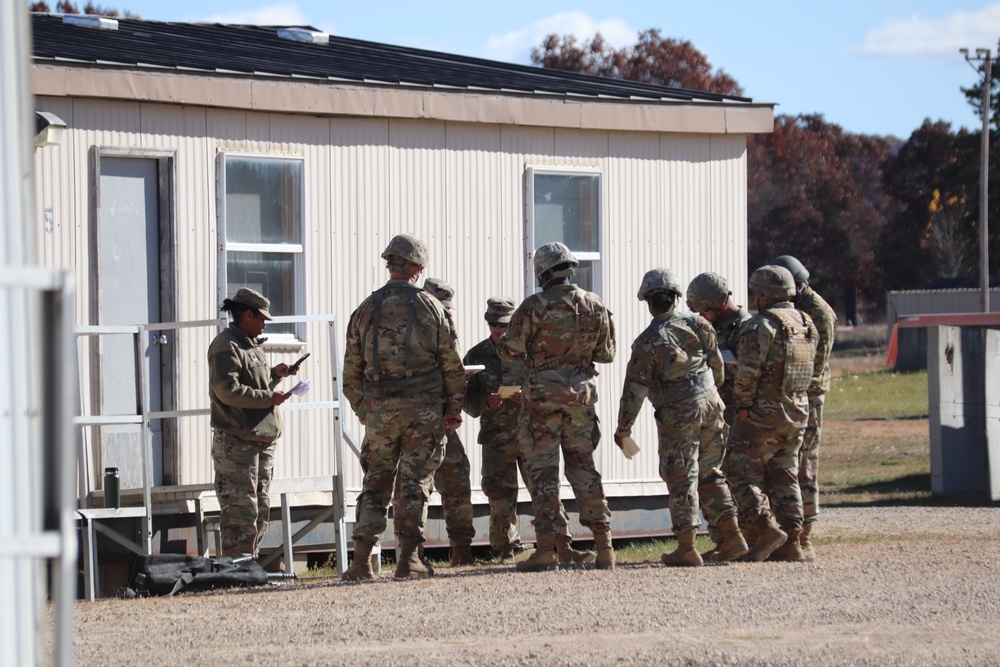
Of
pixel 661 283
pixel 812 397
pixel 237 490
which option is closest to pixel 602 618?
pixel 661 283

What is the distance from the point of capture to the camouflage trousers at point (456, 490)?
10.2 meters

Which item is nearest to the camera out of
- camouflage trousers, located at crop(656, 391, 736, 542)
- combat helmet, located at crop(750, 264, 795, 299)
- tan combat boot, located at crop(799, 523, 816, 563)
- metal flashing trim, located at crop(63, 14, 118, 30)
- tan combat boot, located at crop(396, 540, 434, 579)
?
tan combat boot, located at crop(396, 540, 434, 579)

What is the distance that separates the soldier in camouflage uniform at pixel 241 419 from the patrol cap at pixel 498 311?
178cm

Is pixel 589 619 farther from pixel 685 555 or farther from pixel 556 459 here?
pixel 685 555

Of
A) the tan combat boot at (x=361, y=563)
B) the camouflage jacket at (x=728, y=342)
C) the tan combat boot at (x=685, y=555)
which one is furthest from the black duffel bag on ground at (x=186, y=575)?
the camouflage jacket at (x=728, y=342)

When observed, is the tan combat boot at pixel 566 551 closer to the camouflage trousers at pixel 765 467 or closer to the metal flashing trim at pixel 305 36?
the camouflage trousers at pixel 765 467

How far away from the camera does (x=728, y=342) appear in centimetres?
994

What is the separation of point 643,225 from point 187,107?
3894 mm

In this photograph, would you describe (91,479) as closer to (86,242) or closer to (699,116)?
(86,242)

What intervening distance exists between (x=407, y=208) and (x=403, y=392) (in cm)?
273

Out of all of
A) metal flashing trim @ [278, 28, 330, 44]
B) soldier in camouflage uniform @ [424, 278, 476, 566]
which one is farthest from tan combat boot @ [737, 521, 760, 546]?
metal flashing trim @ [278, 28, 330, 44]

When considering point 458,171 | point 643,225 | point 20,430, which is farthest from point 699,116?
point 20,430

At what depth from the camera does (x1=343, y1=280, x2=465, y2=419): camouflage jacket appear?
8.59m

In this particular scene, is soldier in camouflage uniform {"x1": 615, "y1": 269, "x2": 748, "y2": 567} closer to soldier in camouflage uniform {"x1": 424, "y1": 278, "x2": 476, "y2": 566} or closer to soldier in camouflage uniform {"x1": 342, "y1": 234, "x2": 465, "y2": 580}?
soldier in camouflage uniform {"x1": 342, "y1": 234, "x2": 465, "y2": 580}
